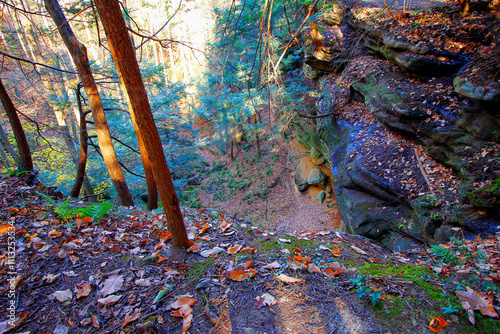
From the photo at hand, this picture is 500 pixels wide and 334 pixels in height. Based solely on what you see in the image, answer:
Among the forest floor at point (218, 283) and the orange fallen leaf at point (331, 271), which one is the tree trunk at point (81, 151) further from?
the orange fallen leaf at point (331, 271)

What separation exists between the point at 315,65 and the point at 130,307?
445 inches

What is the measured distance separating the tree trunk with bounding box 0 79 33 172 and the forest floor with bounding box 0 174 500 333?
304cm

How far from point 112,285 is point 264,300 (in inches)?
60.2

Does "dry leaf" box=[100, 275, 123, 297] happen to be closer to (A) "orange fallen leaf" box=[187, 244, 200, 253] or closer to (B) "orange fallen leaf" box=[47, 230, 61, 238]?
(A) "orange fallen leaf" box=[187, 244, 200, 253]

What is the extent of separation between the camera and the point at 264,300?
6.70 ft

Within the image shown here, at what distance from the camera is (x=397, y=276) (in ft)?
7.72

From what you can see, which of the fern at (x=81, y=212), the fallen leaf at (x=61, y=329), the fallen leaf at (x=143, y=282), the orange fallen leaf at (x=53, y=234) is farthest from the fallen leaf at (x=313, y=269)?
the fern at (x=81, y=212)

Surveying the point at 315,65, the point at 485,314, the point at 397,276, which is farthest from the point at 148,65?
the point at 485,314

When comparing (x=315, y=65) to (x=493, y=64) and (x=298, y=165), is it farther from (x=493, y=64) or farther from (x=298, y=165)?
(x=493, y=64)

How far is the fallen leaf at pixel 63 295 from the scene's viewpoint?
200 centimetres

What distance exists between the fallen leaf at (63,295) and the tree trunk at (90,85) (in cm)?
434

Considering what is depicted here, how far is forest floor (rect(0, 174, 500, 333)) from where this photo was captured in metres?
1.78

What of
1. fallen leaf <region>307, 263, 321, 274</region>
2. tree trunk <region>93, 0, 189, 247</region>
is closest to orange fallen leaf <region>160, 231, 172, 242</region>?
tree trunk <region>93, 0, 189, 247</region>

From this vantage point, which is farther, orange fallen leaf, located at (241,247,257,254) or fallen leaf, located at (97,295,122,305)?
orange fallen leaf, located at (241,247,257,254)
